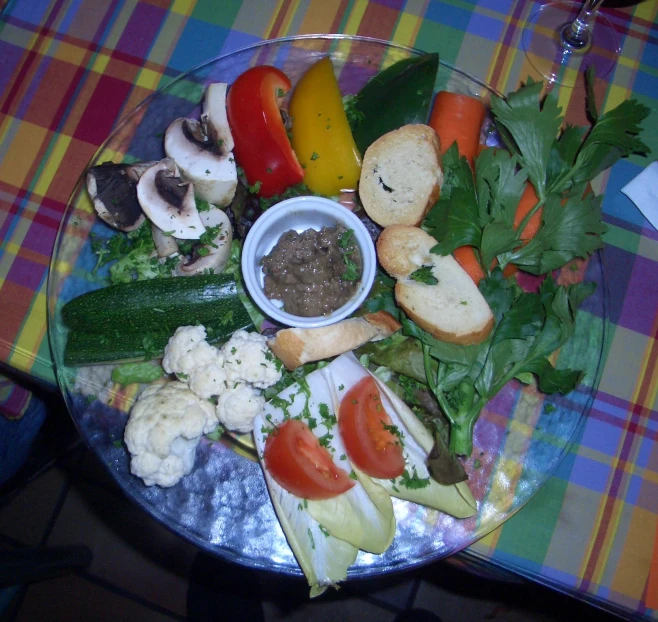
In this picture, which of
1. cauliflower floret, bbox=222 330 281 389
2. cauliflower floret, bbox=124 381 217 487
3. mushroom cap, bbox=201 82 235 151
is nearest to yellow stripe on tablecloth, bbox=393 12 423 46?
mushroom cap, bbox=201 82 235 151

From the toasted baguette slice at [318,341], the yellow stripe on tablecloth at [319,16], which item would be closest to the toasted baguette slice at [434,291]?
the toasted baguette slice at [318,341]

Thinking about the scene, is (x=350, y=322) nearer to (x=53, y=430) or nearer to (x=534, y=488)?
(x=534, y=488)

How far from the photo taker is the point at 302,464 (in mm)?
1461

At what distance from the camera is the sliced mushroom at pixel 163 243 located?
62.6 inches

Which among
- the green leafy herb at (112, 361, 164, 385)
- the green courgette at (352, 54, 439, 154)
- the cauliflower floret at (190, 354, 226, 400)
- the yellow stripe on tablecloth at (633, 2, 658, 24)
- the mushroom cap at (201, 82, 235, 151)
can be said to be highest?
the yellow stripe on tablecloth at (633, 2, 658, 24)

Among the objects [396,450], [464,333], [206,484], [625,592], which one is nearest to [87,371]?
[206,484]

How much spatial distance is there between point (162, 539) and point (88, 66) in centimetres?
209

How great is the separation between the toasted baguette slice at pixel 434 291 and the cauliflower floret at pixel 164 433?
0.66 metres

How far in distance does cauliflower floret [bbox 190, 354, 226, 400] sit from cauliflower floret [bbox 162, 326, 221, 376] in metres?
0.01

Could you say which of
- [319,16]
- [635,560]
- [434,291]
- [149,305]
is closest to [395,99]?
[319,16]

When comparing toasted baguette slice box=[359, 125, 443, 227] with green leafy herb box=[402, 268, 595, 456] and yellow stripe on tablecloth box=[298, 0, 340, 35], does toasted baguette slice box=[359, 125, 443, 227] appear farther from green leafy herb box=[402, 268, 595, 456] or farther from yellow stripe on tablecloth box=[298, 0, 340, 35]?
yellow stripe on tablecloth box=[298, 0, 340, 35]

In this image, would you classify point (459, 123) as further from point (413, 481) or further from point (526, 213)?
point (413, 481)

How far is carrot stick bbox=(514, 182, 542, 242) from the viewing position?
160 cm

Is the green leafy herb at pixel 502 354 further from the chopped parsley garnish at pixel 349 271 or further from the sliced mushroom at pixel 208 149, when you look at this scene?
the sliced mushroom at pixel 208 149
